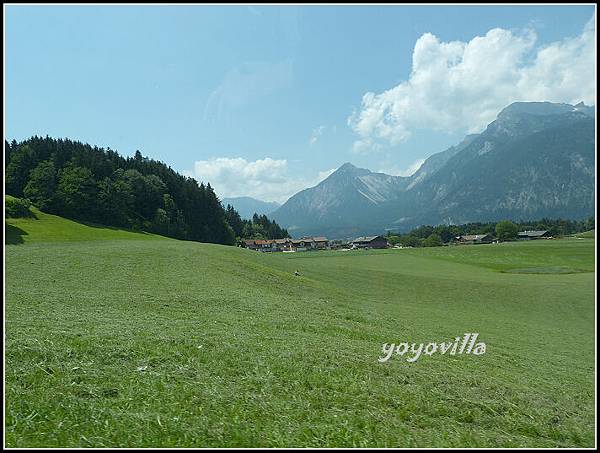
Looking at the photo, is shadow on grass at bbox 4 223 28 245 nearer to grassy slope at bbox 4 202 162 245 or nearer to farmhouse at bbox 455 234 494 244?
grassy slope at bbox 4 202 162 245

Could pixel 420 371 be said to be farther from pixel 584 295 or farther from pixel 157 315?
pixel 584 295

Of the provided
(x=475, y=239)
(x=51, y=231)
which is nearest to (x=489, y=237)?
(x=475, y=239)

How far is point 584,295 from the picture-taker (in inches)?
1620

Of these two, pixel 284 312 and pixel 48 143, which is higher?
pixel 48 143

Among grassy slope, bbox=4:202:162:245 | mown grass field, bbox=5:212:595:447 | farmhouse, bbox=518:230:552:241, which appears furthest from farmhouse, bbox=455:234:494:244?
mown grass field, bbox=5:212:595:447

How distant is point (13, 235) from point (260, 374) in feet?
224

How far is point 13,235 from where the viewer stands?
6331 centimetres

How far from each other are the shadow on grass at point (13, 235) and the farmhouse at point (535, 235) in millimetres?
175470

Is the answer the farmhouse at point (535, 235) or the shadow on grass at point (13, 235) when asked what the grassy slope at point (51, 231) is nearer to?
the shadow on grass at point (13, 235)

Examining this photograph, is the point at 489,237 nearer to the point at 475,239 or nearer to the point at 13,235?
the point at 475,239

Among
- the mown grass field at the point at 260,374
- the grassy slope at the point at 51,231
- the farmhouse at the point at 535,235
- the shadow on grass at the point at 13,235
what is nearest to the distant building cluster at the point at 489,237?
the farmhouse at the point at 535,235

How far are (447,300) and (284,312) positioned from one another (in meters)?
Answer: 21.0

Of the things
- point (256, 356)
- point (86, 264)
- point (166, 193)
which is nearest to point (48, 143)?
point (166, 193)

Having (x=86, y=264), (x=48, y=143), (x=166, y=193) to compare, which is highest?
(x=48, y=143)
